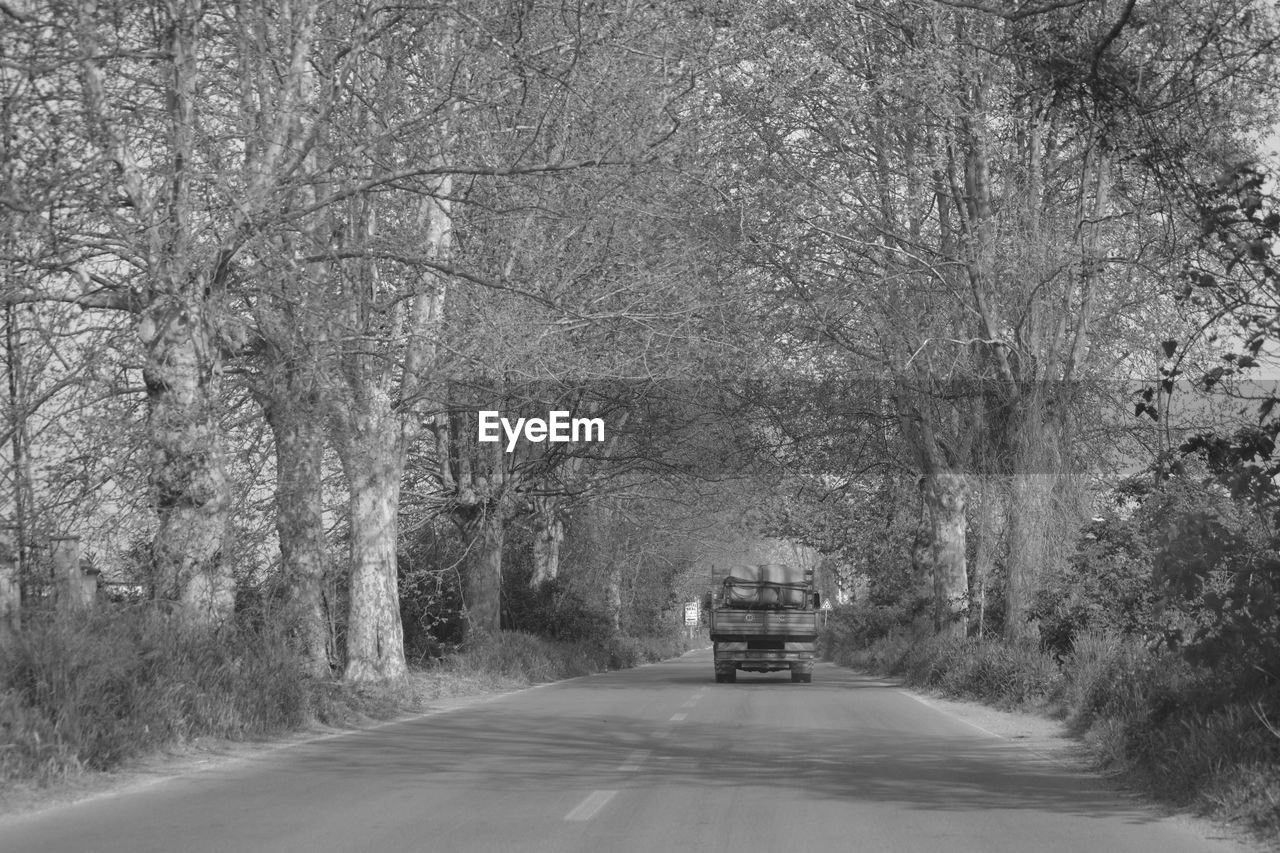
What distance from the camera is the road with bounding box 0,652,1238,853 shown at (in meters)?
8.80

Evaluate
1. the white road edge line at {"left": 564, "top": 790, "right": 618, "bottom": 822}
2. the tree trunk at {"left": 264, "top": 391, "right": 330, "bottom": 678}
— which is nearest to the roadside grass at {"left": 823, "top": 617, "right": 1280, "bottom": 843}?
the white road edge line at {"left": 564, "top": 790, "right": 618, "bottom": 822}

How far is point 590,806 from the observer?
10258 millimetres

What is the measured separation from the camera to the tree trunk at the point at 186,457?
15.1 metres

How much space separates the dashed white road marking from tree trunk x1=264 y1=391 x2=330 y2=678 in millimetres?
5358

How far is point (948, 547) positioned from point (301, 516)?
54.4 ft

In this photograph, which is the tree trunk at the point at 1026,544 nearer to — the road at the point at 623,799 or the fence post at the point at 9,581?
the road at the point at 623,799

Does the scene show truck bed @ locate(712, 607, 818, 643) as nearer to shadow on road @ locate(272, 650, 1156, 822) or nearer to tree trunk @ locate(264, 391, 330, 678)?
tree trunk @ locate(264, 391, 330, 678)

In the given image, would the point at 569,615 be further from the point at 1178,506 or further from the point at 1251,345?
the point at 1251,345

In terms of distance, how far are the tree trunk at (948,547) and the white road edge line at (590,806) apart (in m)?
21.7

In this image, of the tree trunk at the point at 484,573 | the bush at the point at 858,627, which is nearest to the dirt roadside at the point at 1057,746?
the tree trunk at the point at 484,573

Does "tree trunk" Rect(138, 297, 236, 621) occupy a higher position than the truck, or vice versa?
"tree trunk" Rect(138, 297, 236, 621)

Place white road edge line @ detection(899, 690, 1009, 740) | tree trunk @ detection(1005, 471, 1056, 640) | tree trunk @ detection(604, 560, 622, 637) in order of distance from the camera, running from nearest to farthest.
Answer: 1. white road edge line @ detection(899, 690, 1009, 740)
2. tree trunk @ detection(1005, 471, 1056, 640)
3. tree trunk @ detection(604, 560, 622, 637)

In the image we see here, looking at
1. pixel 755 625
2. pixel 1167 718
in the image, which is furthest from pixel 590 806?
pixel 755 625

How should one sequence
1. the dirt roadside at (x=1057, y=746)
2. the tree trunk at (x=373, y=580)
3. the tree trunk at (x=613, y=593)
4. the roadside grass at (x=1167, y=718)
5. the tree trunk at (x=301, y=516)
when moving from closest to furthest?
1. the dirt roadside at (x=1057, y=746)
2. the roadside grass at (x=1167, y=718)
3. the tree trunk at (x=301, y=516)
4. the tree trunk at (x=373, y=580)
5. the tree trunk at (x=613, y=593)
